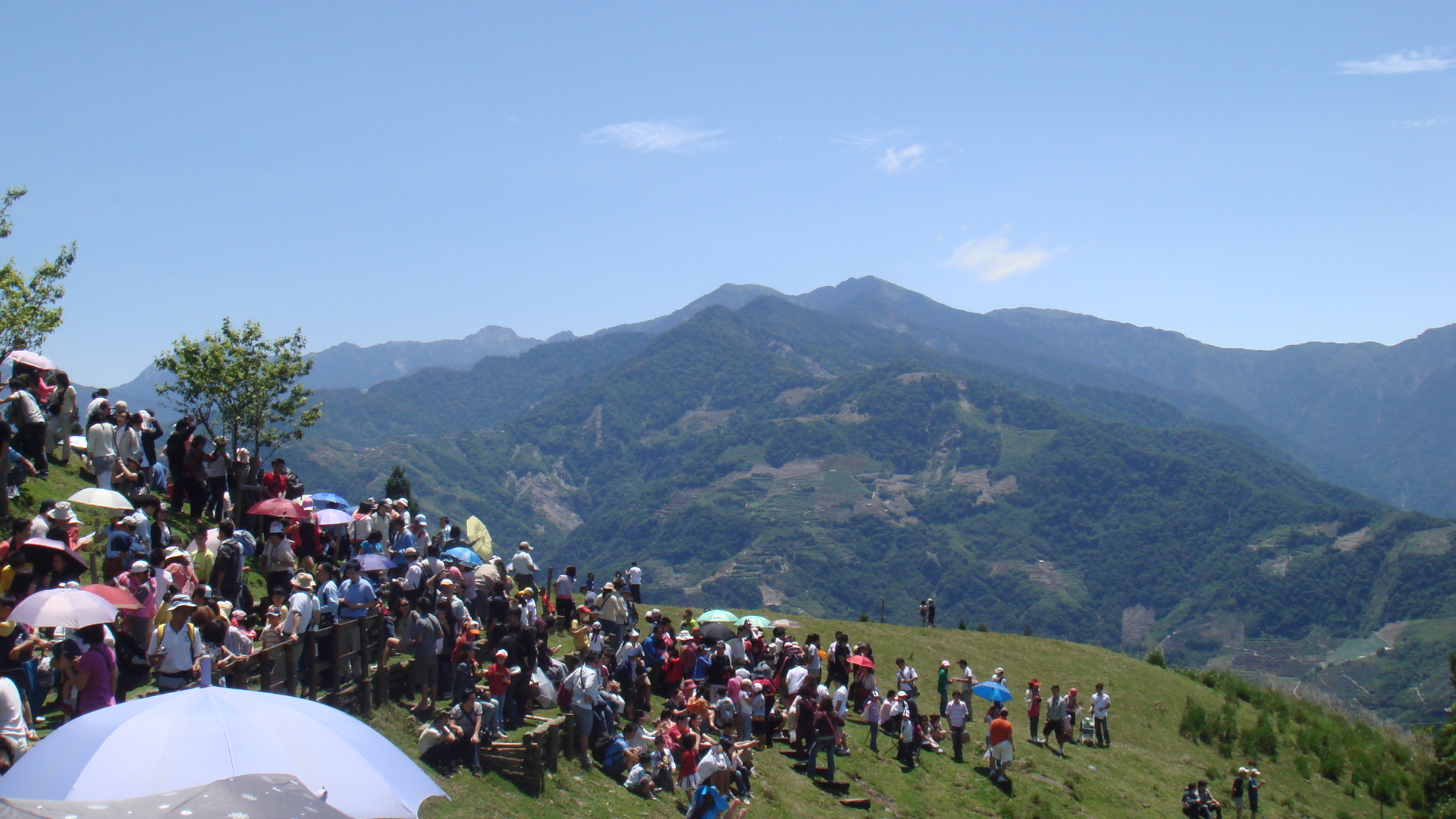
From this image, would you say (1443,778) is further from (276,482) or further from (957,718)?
(276,482)

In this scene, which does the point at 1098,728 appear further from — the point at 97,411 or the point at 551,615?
the point at 97,411

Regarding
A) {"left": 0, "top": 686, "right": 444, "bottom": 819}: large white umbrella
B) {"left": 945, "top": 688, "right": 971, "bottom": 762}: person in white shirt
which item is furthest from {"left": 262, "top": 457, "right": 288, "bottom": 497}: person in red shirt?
{"left": 945, "top": 688, "right": 971, "bottom": 762}: person in white shirt

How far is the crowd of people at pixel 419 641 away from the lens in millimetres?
12352

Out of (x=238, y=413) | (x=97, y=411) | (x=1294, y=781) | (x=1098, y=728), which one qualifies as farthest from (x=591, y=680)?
(x=238, y=413)

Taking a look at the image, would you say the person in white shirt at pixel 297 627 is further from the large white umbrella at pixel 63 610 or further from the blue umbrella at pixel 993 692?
the blue umbrella at pixel 993 692

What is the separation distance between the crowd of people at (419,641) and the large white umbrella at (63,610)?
268 millimetres

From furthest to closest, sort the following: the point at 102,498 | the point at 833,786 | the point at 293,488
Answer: the point at 293,488, the point at 833,786, the point at 102,498

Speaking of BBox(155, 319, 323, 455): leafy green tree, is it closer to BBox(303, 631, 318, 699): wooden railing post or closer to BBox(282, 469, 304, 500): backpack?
BBox(282, 469, 304, 500): backpack

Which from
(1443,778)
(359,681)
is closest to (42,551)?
(359,681)

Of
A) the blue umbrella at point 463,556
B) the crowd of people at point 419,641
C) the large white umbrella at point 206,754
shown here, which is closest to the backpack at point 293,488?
the crowd of people at point 419,641

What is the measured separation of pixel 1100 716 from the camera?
92.9 ft

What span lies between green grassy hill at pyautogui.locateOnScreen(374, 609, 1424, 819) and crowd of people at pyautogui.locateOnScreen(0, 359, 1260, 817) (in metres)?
0.58

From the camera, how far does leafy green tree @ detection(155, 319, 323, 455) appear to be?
140 feet

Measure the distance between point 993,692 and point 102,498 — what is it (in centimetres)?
2042
